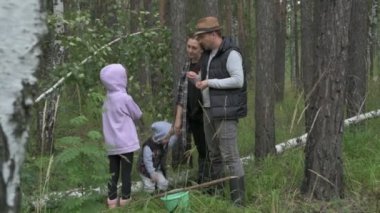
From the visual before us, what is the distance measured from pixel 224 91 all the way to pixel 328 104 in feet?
3.11

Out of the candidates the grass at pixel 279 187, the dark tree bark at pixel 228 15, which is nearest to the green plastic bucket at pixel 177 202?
the grass at pixel 279 187

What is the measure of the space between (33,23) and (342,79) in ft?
12.8

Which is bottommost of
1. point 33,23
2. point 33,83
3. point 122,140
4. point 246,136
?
point 246,136

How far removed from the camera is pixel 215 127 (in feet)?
17.0

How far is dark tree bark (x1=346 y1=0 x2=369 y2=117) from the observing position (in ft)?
28.0

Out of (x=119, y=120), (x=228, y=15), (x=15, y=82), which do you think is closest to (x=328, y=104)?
(x=119, y=120)

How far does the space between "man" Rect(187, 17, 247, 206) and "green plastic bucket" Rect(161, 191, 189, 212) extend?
0.64 meters

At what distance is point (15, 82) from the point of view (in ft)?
5.07

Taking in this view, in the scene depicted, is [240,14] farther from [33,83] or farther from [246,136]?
[33,83]

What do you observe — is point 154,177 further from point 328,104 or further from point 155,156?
point 328,104

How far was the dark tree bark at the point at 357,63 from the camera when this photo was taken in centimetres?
853

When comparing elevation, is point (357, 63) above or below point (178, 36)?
below

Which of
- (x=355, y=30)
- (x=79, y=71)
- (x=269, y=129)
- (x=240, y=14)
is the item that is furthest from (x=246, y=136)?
(x=240, y=14)

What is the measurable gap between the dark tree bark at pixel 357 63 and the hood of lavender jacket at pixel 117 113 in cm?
423
